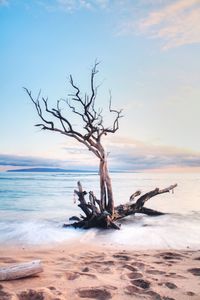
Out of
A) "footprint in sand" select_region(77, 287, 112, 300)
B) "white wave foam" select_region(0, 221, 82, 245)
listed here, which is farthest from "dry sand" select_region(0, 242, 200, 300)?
"white wave foam" select_region(0, 221, 82, 245)

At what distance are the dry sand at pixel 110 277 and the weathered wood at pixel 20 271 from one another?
8cm

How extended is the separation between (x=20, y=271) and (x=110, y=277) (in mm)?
1417

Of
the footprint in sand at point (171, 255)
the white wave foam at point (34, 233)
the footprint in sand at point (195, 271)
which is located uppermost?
the footprint in sand at point (195, 271)

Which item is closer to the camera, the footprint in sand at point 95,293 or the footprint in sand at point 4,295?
the footprint in sand at point 4,295

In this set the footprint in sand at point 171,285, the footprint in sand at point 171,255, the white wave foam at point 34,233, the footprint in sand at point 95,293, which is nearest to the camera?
the footprint in sand at point 95,293

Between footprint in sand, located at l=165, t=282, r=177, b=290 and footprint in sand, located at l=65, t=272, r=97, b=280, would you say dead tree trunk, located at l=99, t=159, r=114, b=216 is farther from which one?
footprint in sand, located at l=165, t=282, r=177, b=290

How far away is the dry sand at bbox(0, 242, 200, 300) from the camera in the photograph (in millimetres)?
4105

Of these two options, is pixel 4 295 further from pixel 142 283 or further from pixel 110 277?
pixel 142 283

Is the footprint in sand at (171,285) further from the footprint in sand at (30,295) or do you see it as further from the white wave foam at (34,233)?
the white wave foam at (34,233)

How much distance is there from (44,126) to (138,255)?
6.81 metres

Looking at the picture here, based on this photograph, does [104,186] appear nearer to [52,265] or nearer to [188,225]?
[188,225]

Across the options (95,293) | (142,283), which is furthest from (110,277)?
(95,293)

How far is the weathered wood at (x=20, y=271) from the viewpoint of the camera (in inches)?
177

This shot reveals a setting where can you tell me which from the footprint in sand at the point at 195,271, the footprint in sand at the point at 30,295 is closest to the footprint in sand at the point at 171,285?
the footprint in sand at the point at 195,271
